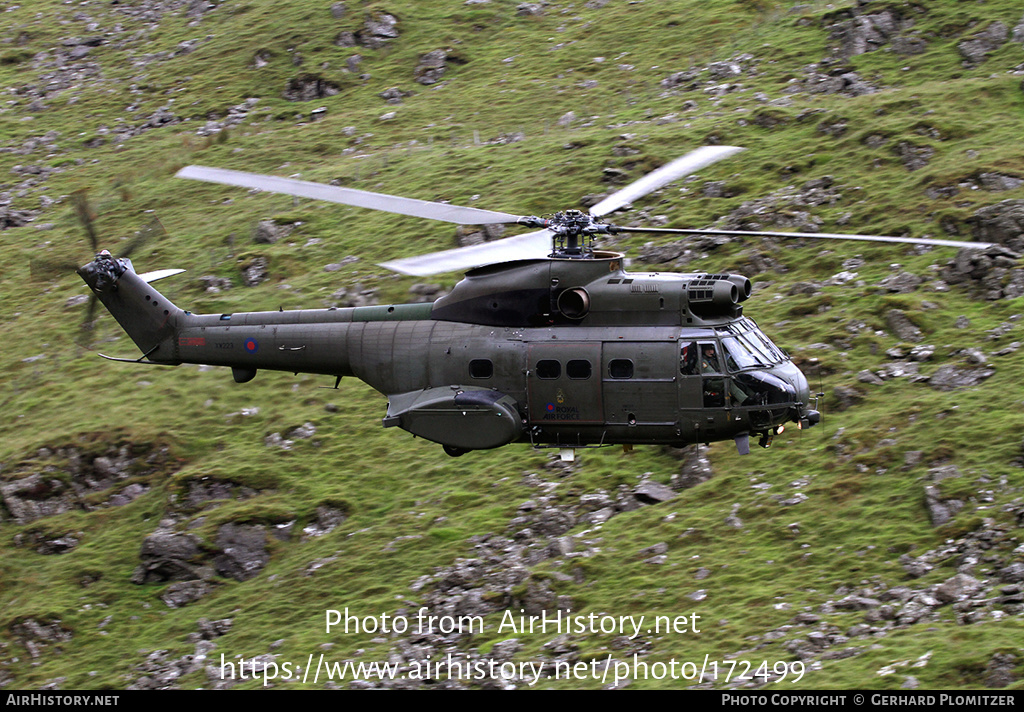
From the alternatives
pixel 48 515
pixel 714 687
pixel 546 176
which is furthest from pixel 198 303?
pixel 714 687

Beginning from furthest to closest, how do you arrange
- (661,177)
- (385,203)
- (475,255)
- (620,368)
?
(661,177), (620,368), (475,255), (385,203)

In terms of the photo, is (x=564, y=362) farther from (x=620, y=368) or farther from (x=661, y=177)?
(x=661, y=177)

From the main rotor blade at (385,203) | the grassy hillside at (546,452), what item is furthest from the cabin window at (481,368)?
the grassy hillside at (546,452)

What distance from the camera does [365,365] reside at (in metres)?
19.3

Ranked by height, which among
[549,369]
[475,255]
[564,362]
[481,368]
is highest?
[475,255]

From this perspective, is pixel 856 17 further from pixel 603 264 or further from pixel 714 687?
pixel 714 687

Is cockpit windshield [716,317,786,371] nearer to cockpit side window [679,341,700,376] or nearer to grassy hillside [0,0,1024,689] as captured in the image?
cockpit side window [679,341,700,376]

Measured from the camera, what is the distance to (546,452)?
2544 centimetres

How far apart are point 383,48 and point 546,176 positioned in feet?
53.3

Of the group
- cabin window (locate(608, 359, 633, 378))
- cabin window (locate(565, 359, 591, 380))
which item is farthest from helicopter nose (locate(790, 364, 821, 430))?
cabin window (locate(565, 359, 591, 380))

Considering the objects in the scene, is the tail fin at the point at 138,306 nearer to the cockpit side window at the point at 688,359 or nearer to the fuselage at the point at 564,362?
the fuselage at the point at 564,362

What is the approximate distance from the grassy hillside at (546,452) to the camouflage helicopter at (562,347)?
4210 mm

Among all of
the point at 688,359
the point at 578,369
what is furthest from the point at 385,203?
the point at 688,359

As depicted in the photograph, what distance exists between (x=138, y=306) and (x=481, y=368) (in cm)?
735
